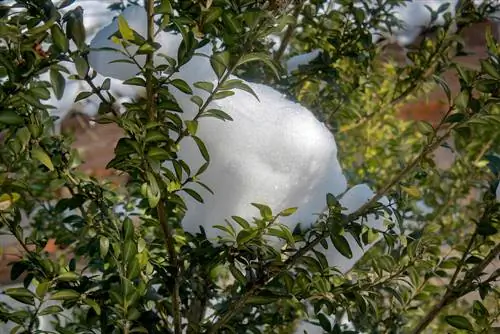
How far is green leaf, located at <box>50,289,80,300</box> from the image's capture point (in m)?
0.81

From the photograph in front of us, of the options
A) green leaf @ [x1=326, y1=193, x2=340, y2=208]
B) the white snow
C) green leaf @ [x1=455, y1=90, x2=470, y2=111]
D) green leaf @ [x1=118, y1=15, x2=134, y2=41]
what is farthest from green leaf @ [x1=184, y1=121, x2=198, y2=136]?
the white snow

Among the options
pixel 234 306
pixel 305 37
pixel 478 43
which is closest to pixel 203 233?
pixel 234 306

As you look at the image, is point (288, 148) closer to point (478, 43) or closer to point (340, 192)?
point (340, 192)

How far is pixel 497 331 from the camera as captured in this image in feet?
3.01

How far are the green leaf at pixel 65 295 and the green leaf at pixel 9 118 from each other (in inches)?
8.8

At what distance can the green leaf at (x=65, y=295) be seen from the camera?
81 centimetres

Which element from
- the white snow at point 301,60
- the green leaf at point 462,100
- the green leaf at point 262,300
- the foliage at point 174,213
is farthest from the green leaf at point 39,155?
the white snow at point 301,60

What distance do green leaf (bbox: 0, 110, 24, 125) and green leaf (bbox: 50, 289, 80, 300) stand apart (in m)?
0.22

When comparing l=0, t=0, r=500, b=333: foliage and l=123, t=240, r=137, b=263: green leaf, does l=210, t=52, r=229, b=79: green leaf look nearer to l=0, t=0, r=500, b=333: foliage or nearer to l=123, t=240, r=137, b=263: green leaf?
l=0, t=0, r=500, b=333: foliage

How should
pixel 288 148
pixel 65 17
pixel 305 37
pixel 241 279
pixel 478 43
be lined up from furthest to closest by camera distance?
1. pixel 478 43
2. pixel 305 37
3. pixel 288 148
4. pixel 241 279
5. pixel 65 17

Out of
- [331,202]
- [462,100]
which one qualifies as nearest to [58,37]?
[331,202]

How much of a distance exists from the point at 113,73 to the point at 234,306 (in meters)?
0.37

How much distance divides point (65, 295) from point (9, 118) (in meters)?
0.24

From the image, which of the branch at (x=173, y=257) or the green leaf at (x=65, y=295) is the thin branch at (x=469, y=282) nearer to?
the branch at (x=173, y=257)
